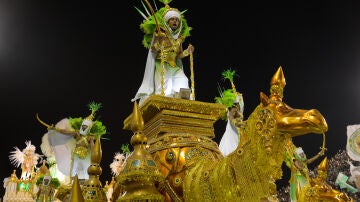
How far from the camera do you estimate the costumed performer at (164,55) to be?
11.4ft

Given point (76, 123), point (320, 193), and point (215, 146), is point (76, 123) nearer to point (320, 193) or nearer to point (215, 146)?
point (215, 146)

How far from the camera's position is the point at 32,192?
37.3ft

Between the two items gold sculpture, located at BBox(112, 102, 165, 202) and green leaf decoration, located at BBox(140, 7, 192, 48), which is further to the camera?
green leaf decoration, located at BBox(140, 7, 192, 48)

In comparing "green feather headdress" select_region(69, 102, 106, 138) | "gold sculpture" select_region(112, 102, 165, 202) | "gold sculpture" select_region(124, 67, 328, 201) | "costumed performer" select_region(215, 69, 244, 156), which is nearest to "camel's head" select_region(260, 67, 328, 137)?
"gold sculpture" select_region(124, 67, 328, 201)

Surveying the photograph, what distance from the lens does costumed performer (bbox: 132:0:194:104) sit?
3.47 meters

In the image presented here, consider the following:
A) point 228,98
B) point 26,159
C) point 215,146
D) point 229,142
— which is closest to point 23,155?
point 26,159

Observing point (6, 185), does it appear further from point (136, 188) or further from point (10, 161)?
point (136, 188)

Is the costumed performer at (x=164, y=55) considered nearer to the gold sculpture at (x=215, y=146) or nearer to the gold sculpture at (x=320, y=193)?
the gold sculpture at (x=215, y=146)

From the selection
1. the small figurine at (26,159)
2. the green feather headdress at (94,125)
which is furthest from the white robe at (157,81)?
the small figurine at (26,159)

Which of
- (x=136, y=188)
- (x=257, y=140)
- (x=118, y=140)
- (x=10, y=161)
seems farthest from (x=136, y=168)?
(x=10, y=161)

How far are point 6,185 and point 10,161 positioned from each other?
0.94 meters

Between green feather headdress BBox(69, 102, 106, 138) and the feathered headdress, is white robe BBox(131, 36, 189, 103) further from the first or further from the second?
the feathered headdress

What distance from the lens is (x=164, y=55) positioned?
358 centimetres

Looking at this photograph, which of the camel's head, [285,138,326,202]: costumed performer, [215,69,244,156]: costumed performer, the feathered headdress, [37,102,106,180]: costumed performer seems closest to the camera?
the camel's head
